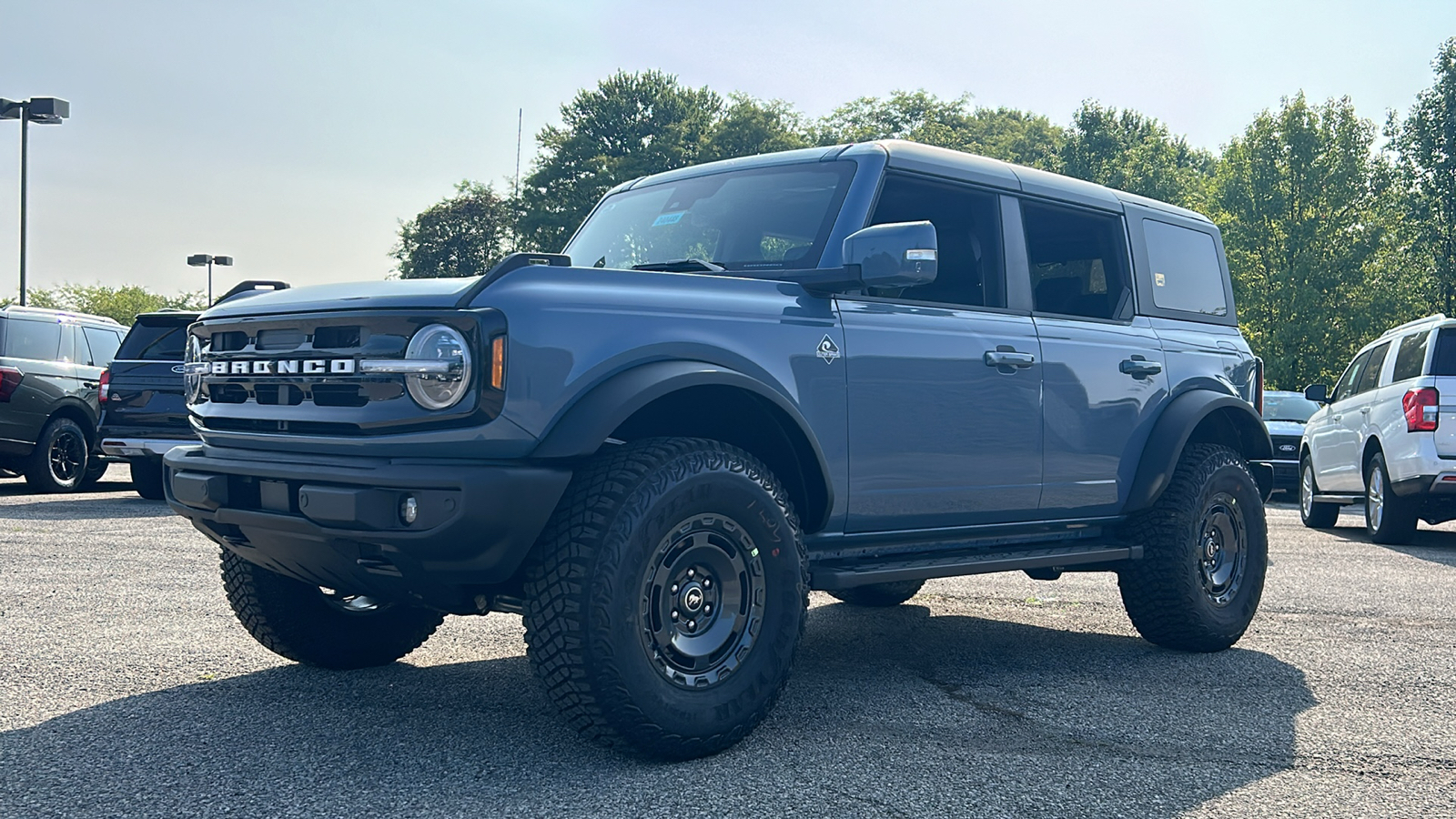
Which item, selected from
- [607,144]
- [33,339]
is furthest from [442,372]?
[607,144]

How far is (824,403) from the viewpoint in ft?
14.5

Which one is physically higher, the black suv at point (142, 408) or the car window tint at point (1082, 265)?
the car window tint at point (1082, 265)

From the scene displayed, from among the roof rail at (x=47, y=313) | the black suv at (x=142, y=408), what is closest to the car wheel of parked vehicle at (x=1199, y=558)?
the black suv at (x=142, y=408)

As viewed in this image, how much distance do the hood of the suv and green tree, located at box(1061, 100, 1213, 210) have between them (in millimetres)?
47641

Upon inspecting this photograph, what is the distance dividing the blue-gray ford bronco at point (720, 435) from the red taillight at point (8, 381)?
9.62m

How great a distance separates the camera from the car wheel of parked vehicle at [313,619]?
4785mm

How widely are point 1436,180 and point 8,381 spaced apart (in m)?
38.5

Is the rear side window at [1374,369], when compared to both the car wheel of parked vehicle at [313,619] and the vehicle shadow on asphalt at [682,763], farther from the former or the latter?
the car wheel of parked vehicle at [313,619]

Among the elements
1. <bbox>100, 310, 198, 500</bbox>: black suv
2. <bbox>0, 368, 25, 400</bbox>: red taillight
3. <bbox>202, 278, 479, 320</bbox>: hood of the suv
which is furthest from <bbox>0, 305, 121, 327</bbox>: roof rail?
<bbox>202, 278, 479, 320</bbox>: hood of the suv

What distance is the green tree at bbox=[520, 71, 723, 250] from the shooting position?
151ft

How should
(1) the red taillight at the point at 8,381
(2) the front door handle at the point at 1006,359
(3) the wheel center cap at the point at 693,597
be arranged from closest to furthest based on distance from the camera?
1. (3) the wheel center cap at the point at 693,597
2. (2) the front door handle at the point at 1006,359
3. (1) the red taillight at the point at 8,381

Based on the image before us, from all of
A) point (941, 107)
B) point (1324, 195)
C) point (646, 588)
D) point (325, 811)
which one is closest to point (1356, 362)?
point (646, 588)

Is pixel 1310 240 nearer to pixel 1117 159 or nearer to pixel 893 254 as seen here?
pixel 1117 159

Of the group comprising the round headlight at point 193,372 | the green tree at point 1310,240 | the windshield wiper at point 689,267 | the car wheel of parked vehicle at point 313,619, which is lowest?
the car wheel of parked vehicle at point 313,619
